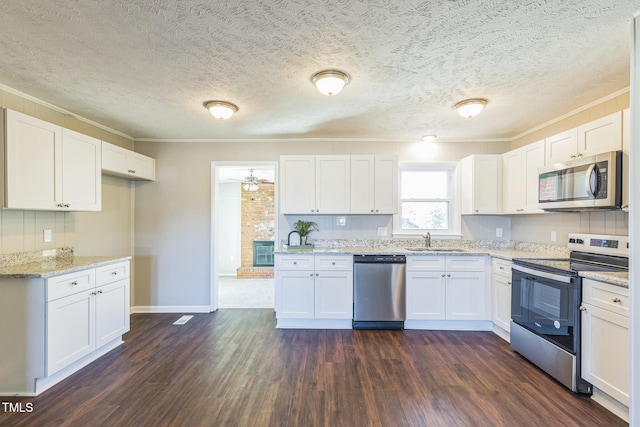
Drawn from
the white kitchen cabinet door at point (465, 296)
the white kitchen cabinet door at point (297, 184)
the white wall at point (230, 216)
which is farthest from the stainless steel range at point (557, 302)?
the white wall at point (230, 216)

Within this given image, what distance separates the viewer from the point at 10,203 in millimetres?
2232

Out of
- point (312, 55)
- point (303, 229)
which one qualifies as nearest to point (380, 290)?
point (303, 229)

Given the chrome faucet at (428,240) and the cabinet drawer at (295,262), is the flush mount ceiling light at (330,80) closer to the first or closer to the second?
the cabinet drawer at (295,262)

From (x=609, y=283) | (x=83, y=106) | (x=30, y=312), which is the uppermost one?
Answer: (x=83, y=106)

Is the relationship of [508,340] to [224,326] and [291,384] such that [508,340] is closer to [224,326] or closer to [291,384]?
[291,384]

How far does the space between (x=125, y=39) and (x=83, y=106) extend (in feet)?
5.42

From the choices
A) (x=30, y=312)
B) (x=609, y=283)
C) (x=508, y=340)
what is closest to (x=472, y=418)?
(x=609, y=283)

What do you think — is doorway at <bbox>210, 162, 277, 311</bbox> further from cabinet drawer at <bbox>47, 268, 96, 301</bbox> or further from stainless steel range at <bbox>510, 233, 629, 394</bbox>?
stainless steel range at <bbox>510, 233, 629, 394</bbox>

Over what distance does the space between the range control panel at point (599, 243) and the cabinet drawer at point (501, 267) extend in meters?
0.59

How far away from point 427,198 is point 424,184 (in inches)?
8.5

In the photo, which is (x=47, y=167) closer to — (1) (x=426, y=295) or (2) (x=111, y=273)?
(2) (x=111, y=273)

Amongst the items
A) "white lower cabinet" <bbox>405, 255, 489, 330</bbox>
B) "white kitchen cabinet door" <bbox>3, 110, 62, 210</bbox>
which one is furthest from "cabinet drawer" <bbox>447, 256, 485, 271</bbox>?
"white kitchen cabinet door" <bbox>3, 110, 62, 210</bbox>

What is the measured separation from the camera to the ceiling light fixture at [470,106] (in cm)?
271

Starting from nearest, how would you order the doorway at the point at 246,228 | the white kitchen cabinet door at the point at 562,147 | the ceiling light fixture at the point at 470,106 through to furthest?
the white kitchen cabinet door at the point at 562,147, the ceiling light fixture at the point at 470,106, the doorway at the point at 246,228
